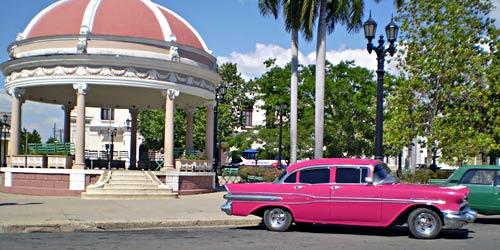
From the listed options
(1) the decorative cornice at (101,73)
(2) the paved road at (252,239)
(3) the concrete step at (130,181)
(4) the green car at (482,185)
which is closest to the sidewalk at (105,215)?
(2) the paved road at (252,239)

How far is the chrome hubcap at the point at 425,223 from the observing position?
42.8 ft

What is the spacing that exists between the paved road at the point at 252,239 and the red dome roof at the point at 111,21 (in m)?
13.5

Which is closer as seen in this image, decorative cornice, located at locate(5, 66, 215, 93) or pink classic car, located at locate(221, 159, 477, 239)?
pink classic car, located at locate(221, 159, 477, 239)

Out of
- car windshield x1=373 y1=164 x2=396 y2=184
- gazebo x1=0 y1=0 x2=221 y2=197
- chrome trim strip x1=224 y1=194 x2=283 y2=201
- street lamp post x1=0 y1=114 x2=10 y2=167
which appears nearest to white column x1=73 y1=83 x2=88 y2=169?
gazebo x1=0 y1=0 x2=221 y2=197

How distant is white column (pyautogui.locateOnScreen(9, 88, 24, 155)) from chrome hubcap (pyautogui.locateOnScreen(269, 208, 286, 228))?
16.6 m

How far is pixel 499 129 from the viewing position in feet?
91.8

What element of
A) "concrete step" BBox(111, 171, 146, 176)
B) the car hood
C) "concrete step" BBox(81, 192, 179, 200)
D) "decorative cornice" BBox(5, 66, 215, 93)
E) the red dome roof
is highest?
the red dome roof

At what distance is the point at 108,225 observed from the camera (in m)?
15.1

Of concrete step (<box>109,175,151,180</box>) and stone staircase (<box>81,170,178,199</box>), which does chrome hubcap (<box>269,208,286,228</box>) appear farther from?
concrete step (<box>109,175,151,180</box>)

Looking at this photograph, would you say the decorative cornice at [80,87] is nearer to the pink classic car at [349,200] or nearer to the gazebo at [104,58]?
the gazebo at [104,58]

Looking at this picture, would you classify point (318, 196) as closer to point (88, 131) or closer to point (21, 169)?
point (21, 169)

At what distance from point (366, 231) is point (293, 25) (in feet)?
51.1

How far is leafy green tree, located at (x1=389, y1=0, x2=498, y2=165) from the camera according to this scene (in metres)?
28.3

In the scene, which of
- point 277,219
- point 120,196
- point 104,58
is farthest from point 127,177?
point 277,219
